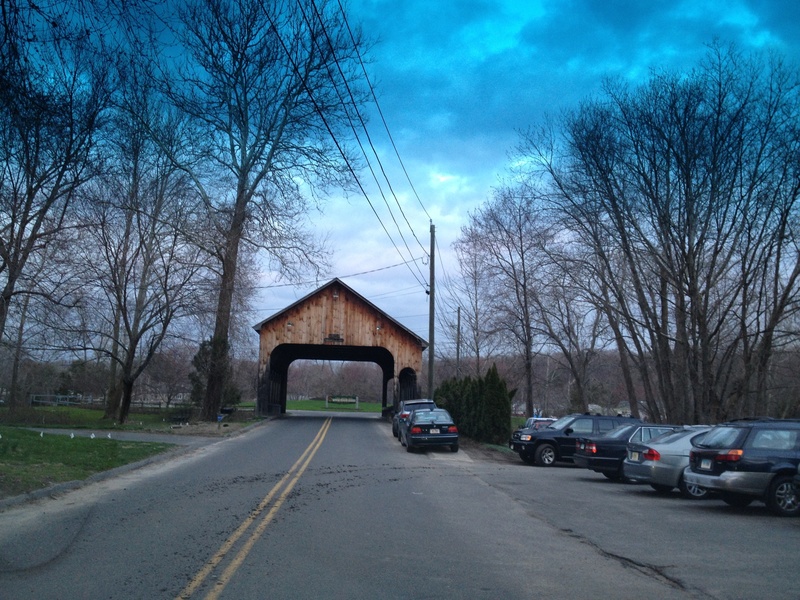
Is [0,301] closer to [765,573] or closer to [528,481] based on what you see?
[528,481]

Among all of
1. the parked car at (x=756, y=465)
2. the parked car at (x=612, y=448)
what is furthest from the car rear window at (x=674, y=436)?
the parked car at (x=756, y=465)

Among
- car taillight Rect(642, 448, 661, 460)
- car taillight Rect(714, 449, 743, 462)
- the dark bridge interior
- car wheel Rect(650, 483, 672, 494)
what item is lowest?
car wheel Rect(650, 483, 672, 494)

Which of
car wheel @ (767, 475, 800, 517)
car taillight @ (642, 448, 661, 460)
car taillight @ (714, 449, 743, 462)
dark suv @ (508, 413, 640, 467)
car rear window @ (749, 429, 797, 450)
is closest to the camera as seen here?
car wheel @ (767, 475, 800, 517)

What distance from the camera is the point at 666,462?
14.2 meters

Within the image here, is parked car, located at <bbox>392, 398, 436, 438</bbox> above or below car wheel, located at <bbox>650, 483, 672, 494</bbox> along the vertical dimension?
above

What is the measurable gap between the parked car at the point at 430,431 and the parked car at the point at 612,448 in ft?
23.4

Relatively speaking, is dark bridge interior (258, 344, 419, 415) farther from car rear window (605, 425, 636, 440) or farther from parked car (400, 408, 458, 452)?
car rear window (605, 425, 636, 440)

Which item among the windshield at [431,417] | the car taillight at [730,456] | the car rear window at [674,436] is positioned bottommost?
the car taillight at [730,456]

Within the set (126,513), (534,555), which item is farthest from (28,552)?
(534,555)

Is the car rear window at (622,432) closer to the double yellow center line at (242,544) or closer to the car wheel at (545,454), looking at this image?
the car wheel at (545,454)

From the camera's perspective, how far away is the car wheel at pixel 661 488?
47.7 ft

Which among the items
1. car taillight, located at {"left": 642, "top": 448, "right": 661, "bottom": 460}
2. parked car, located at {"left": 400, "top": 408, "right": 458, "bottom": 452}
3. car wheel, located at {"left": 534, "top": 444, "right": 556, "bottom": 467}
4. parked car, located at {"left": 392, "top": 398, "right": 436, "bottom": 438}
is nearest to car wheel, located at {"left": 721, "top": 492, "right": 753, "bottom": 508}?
car taillight, located at {"left": 642, "top": 448, "right": 661, "bottom": 460}

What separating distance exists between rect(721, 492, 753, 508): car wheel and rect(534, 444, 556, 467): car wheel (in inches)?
358

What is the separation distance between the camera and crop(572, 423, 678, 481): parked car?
1727 cm
